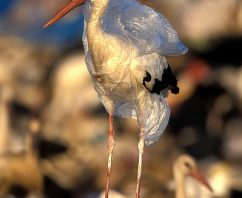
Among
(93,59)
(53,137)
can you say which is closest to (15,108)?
(53,137)

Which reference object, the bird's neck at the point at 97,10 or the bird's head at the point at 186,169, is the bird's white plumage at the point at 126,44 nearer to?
the bird's neck at the point at 97,10

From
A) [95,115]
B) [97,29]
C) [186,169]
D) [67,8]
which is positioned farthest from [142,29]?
[95,115]

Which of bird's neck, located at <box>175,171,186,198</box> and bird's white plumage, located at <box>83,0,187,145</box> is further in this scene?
bird's neck, located at <box>175,171,186,198</box>

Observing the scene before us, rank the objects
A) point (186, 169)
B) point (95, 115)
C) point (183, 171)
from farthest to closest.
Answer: point (95, 115)
point (186, 169)
point (183, 171)

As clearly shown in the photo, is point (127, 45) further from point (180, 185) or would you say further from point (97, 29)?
point (180, 185)

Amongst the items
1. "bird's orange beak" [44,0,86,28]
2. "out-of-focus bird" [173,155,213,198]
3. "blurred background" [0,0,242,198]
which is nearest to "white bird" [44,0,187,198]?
"bird's orange beak" [44,0,86,28]

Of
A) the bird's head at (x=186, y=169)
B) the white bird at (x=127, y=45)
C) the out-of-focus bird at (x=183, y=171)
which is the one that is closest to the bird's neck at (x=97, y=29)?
the white bird at (x=127, y=45)

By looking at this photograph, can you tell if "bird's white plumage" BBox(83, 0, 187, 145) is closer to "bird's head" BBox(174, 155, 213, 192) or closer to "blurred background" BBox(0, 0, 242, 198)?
"blurred background" BBox(0, 0, 242, 198)

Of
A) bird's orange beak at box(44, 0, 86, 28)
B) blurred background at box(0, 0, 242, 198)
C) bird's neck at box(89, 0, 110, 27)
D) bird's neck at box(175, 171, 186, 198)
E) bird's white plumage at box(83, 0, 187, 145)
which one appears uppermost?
bird's orange beak at box(44, 0, 86, 28)
